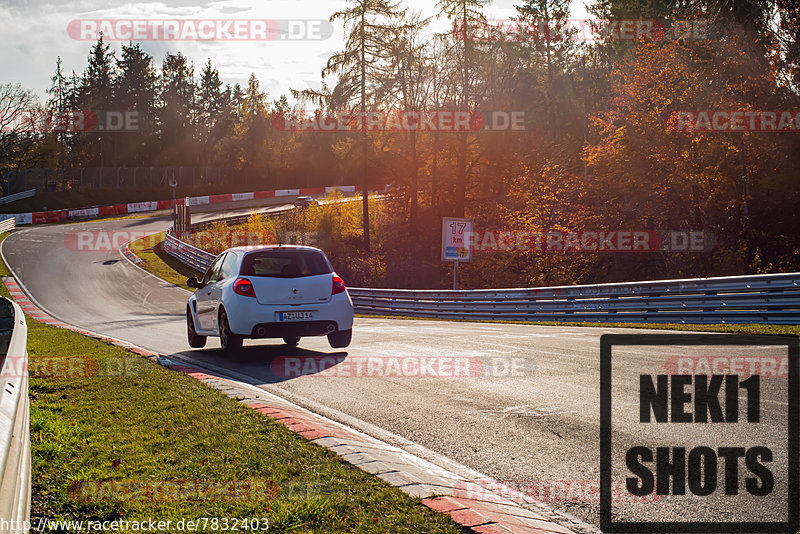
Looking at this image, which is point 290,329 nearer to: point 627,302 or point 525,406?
point 525,406

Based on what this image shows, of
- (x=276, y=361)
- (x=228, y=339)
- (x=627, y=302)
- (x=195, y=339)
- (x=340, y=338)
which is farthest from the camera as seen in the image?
(x=627, y=302)

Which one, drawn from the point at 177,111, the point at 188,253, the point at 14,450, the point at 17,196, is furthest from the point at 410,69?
the point at 177,111

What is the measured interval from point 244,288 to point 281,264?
80 cm

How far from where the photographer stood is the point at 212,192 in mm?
85375

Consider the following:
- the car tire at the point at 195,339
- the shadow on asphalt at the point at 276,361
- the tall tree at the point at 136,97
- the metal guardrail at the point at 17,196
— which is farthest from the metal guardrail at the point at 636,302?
the tall tree at the point at 136,97

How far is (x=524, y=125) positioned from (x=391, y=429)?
4924cm

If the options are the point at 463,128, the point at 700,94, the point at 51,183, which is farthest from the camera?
the point at 51,183

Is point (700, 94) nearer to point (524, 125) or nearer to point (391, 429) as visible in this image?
point (524, 125)

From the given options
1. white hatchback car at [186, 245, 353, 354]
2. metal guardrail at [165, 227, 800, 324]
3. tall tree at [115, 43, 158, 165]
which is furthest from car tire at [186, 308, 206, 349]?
tall tree at [115, 43, 158, 165]

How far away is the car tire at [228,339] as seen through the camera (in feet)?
37.3

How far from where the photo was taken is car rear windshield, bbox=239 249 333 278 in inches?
456

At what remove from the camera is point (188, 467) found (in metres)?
4.87

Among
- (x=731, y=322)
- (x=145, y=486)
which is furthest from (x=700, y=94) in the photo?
(x=145, y=486)

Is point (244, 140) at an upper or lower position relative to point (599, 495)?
upper
